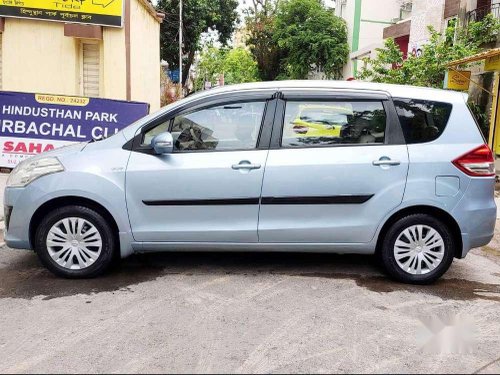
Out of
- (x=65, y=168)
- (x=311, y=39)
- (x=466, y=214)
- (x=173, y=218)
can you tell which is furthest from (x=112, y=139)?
(x=311, y=39)

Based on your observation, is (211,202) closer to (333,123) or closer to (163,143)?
(163,143)

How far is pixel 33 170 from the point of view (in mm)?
4547

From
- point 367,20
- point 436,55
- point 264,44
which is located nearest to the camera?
point 436,55

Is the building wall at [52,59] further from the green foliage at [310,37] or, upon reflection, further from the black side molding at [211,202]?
the green foliage at [310,37]

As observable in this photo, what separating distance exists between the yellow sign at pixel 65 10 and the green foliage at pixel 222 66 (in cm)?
4310

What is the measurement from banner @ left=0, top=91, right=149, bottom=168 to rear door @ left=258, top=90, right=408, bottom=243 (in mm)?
5274

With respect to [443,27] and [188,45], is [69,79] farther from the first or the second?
[188,45]

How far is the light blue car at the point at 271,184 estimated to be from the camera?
4430 millimetres

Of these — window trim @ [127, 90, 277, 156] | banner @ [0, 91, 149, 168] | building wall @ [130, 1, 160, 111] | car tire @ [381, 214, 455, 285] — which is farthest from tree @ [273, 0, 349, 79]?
car tire @ [381, 214, 455, 285]

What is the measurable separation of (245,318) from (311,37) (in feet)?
95.3

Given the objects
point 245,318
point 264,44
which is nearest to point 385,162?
point 245,318

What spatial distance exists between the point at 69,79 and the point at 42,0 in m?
1.79

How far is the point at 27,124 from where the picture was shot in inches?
360

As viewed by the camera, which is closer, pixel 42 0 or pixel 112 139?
pixel 112 139
